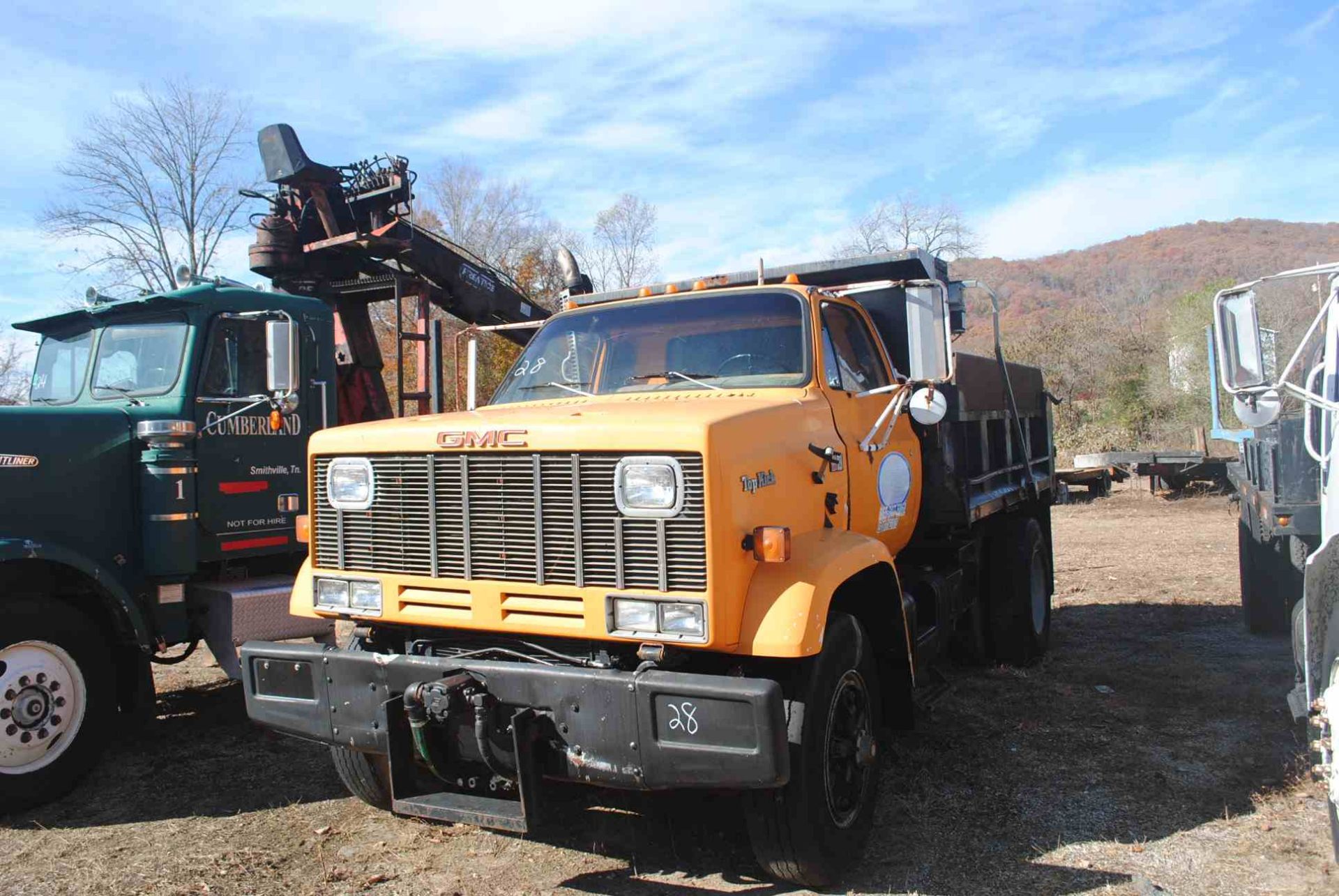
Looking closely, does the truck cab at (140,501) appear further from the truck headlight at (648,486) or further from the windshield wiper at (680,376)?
the truck headlight at (648,486)

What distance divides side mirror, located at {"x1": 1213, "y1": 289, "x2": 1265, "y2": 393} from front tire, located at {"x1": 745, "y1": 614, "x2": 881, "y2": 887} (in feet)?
5.84

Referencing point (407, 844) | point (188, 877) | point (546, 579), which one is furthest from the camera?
point (407, 844)

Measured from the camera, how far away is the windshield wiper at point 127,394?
5.95 meters

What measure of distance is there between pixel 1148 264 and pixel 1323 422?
9700cm

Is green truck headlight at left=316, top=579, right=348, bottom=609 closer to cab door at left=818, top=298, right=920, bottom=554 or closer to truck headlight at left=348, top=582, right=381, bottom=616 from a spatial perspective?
truck headlight at left=348, top=582, right=381, bottom=616

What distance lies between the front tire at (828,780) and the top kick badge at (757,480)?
0.59 meters

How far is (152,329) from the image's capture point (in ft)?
20.0

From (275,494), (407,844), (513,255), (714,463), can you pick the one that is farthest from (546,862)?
(513,255)

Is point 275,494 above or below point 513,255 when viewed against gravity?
below

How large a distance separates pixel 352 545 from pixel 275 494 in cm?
252

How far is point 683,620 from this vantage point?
3.42 metres

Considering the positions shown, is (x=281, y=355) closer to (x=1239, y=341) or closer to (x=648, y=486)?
(x=648, y=486)

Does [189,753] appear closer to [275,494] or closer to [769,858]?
[275,494]

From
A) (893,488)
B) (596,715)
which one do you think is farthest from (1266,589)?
(596,715)
